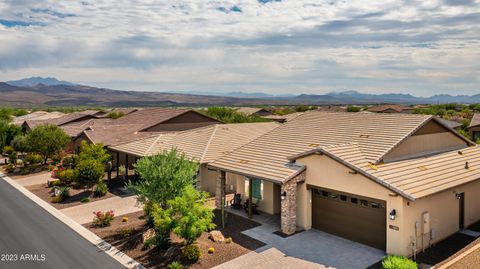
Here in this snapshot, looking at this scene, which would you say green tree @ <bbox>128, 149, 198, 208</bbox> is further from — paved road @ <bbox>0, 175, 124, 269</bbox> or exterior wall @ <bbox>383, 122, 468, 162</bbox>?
exterior wall @ <bbox>383, 122, 468, 162</bbox>

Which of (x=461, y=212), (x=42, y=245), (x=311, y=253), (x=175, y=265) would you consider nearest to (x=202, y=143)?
(x=42, y=245)

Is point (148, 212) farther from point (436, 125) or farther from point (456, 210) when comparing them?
point (436, 125)

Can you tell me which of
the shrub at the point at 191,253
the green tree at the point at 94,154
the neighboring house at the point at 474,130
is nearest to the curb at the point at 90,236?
the shrub at the point at 191,253

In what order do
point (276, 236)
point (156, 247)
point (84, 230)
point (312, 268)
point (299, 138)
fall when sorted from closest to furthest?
point (312, 268) → point (156, 247) → point (276, 236) → point (84, 230) → point (299, 138)

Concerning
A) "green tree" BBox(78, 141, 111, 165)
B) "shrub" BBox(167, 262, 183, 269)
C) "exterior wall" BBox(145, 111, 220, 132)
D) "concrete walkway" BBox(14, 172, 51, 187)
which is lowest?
"concrete walkway" BBox(14, 172, 51, 187)

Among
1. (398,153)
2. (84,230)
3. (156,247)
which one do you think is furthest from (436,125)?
(84,230)

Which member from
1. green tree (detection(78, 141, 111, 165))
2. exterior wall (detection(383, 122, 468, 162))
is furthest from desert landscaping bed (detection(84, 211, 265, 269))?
green tree (detection(78, 141, 111, 165))
